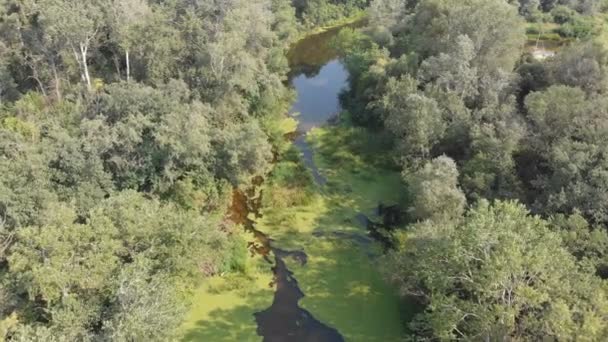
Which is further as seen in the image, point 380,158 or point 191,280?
point 380,158

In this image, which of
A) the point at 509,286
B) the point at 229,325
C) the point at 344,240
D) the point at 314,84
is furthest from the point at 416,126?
the point at 314,84

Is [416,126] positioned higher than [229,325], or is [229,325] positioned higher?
[416,126]

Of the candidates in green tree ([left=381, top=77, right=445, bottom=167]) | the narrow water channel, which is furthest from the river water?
green tree ([left=381, top=77, right=445, bottom=167])

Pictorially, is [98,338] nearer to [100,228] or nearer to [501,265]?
[100,228]

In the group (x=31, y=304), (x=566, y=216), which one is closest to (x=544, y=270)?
(x=566, y=216)

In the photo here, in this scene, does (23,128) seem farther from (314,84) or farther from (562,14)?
(562,14)

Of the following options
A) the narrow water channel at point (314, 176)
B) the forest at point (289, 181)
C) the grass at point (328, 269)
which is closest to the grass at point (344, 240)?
the grass at point (328, 269)
